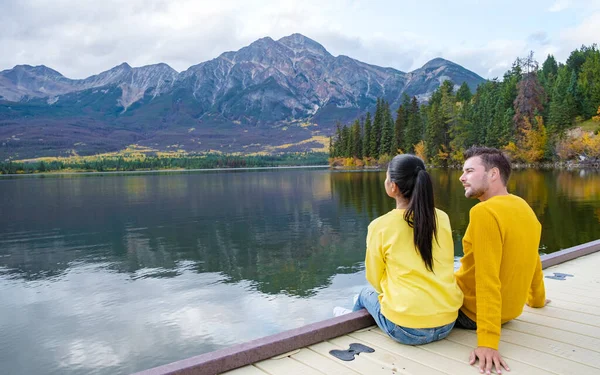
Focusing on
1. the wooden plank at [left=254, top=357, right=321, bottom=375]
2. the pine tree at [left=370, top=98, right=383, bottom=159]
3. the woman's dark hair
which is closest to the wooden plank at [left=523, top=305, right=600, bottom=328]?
the woman's dark hair

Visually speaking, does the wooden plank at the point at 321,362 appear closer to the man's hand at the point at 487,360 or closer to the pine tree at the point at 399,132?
the man's hand at the point at 487,360

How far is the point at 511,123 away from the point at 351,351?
3606 inches

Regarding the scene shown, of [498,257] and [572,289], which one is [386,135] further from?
[498,257]

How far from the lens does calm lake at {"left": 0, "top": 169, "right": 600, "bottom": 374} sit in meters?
8.46

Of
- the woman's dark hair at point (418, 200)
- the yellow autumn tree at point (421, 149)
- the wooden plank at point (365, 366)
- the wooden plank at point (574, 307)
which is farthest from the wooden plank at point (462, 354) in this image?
the yellow autumn tree at point (421, 149)

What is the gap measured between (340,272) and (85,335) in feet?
22.7

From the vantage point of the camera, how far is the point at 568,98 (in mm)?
85250

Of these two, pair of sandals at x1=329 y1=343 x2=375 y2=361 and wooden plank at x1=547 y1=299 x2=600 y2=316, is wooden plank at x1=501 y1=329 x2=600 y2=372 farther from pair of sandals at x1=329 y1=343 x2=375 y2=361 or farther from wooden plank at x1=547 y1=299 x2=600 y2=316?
pair of sandals at x1=329 y1=343 x2=375 y2=361

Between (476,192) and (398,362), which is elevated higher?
(476,192)

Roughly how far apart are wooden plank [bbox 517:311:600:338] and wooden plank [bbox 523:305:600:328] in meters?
0.09

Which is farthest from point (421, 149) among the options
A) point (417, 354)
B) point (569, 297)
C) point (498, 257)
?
point (417, 354)

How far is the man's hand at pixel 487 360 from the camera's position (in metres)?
3.27

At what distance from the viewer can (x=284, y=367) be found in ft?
11.5

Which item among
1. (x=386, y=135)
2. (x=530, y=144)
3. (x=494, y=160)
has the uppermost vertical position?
(x=386, y=135)
